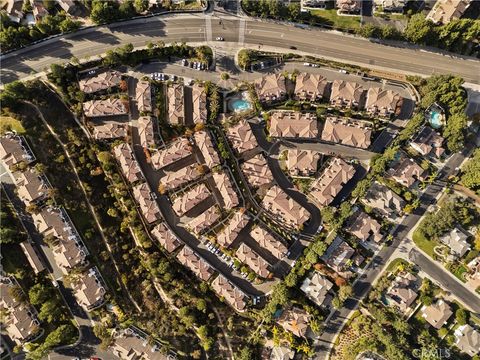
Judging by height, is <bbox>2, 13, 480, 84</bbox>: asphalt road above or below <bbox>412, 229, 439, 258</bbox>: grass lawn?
above

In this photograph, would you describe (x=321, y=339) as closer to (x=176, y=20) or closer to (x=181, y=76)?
(x=181, y=76)

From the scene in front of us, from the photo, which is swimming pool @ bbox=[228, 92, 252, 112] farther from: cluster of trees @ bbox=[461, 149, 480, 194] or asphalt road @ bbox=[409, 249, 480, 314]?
cluster of trees @ bbox=[461, 149, 480, 194]

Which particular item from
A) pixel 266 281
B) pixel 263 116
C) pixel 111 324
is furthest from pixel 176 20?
pixel 111 324

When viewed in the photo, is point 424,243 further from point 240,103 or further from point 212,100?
point 212,100

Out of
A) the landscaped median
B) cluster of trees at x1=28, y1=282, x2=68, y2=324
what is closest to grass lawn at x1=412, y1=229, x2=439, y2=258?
the landscaped median

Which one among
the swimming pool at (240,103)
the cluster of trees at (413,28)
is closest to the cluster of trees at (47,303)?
the swimming pool at (240,103)
